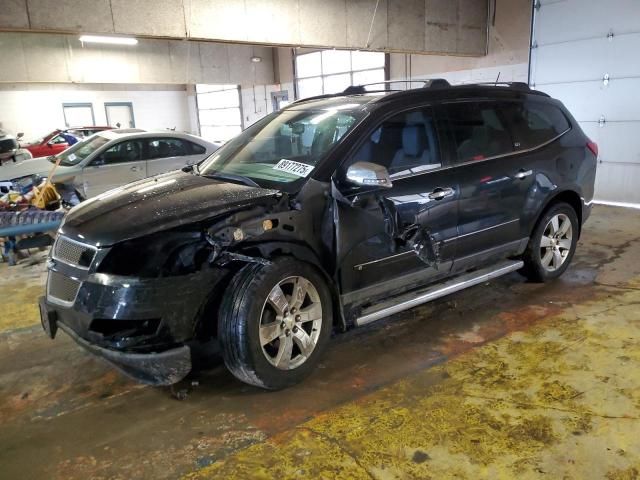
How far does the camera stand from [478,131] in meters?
3.91

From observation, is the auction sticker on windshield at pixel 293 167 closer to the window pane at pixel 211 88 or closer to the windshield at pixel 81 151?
the windshield at pixel 81 151

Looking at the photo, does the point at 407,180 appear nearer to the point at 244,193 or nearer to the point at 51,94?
the point at 244,193

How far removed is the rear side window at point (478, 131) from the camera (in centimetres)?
376

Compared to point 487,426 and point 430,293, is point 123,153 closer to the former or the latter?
point 430,293

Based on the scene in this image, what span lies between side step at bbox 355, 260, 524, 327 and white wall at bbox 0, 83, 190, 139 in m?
23.4

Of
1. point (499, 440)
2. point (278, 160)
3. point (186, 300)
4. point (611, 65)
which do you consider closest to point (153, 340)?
point (186, 300)

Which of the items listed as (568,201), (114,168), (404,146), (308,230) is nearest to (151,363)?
(308,230)

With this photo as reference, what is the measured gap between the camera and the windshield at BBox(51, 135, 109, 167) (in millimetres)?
8409

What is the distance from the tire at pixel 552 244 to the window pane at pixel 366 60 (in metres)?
11.6

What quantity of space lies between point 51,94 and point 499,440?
25.0 meters

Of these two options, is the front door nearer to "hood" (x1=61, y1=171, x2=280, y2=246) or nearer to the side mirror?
the side mirror

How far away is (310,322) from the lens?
312 centimetres

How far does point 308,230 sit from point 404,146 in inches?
38.2

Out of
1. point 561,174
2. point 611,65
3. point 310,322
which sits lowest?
point 310,322
